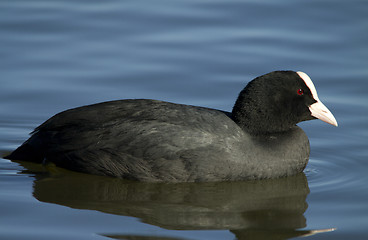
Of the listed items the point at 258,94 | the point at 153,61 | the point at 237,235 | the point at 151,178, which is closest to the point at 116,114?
the point at 151,178

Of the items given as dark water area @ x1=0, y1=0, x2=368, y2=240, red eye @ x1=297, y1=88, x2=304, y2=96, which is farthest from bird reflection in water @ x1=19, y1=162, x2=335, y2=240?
red eye @ x1=297, y1=88, x2=304, y2=96

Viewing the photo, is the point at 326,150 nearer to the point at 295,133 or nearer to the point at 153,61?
the point at 295,133

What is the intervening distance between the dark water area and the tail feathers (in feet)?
0.29

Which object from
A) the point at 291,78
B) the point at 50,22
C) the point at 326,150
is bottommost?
the point at 326,150

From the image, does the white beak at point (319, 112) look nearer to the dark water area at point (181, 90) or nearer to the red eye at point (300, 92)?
the red eye at point (300, 92)

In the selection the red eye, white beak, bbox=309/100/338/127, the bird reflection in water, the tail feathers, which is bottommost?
the bird reflection in water

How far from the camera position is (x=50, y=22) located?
10805mm

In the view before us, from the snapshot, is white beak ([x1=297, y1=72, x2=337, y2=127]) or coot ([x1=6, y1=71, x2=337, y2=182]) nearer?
coot ([x1=6, y1=71, x2=337, y2=182])

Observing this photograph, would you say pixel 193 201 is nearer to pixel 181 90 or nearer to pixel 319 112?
pixel 319 112

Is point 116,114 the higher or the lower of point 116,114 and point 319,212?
the higher

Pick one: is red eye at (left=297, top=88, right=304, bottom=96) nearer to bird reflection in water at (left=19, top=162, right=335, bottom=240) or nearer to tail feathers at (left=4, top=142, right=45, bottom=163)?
bird reflection in water at (left=19, top=162, right=335, bottom=240)

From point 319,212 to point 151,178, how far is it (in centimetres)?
153

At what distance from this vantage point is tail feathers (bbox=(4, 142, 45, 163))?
7152mm

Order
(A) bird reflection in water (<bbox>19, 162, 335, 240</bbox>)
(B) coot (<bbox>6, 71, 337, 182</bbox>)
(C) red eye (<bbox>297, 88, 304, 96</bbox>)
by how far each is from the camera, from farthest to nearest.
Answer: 1. (C) red eye (<bbox>297, 88, 304, 96</bbox>)
2. (B) coot (<bbox>6, 71, 337, 182</bbox>)
3. (A) bird reflection in water (<bbox>19, 162, 335, 240</bbox>)
